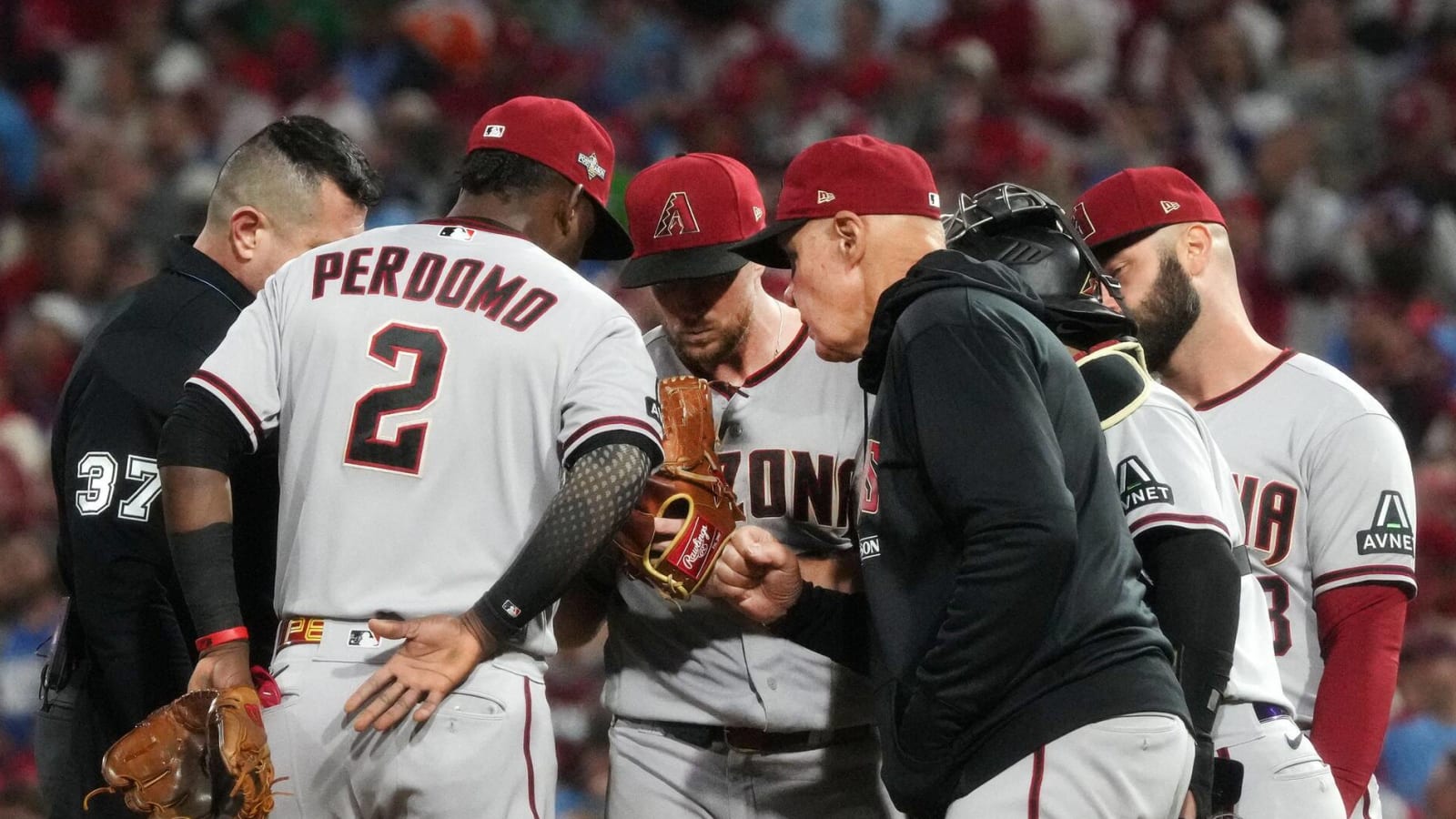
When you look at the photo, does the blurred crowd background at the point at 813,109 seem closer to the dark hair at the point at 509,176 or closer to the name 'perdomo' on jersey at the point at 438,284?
the dark hair at the point at 509,176

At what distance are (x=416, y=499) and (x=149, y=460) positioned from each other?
0.83 meters

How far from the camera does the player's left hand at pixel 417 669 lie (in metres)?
3.05

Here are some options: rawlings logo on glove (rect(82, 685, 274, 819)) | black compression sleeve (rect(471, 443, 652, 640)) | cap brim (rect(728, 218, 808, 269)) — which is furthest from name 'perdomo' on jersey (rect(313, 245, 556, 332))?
rawlings logo on glove (rect(82, 685, 274, 819))

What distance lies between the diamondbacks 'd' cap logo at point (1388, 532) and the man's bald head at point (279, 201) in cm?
246

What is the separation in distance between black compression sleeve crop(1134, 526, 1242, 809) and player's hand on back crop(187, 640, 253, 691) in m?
1.73

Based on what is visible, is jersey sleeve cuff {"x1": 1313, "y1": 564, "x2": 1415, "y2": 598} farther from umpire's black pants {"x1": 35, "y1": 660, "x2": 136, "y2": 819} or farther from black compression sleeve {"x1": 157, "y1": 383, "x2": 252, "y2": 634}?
umpire's black pants {"x1": 35, "y1": 660, "x2": 136, "y2": 819}

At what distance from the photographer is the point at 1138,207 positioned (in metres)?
3.96

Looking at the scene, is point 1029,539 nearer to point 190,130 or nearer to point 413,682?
point 413,682

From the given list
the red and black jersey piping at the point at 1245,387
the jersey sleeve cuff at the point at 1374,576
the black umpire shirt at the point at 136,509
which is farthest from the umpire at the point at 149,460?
the jersey sleeve cuff at the point at 1374,576

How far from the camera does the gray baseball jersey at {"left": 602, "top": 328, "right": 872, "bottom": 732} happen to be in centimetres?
374

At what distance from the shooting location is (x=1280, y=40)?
34.8 feet

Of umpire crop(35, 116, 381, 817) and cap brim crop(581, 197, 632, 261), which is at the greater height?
cap brim crop(581, 197, 632, 261)

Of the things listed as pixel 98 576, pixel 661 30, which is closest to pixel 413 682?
pixel 98 576

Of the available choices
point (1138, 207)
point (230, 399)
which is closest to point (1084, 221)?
point (1138, 207)
